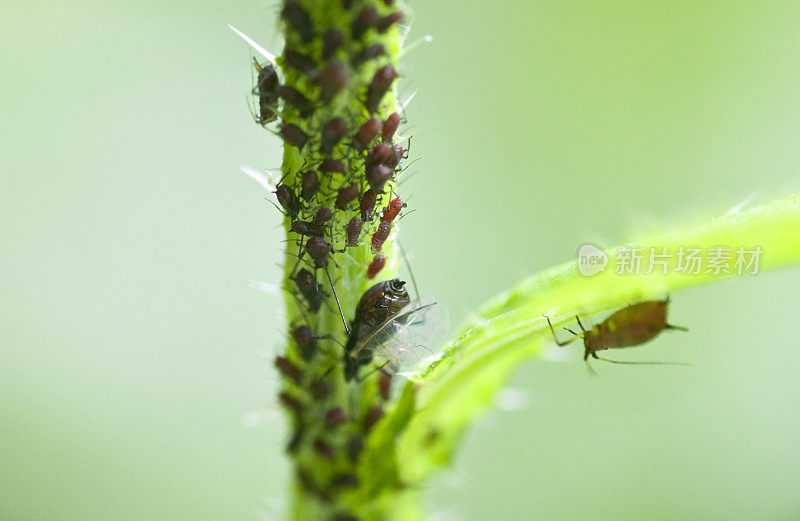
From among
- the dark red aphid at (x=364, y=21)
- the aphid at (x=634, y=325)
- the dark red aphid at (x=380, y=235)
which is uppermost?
the dark red aphid at (x=364, y=21)

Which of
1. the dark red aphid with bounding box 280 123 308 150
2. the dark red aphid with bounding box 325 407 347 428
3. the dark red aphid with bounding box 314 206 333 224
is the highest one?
the dark red aphid with bounding box 280 123 308 150

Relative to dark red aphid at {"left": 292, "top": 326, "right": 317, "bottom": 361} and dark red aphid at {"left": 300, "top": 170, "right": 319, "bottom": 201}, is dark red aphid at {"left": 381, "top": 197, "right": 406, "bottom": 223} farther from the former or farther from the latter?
dark red aphid at {"left": 292, "top": 326, "right": 317, "bottom": 361}

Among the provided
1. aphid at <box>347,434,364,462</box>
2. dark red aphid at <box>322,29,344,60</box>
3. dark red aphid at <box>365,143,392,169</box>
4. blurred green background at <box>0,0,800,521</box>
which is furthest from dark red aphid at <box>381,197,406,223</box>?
blurred green background at <box>0,0,800,521</box>

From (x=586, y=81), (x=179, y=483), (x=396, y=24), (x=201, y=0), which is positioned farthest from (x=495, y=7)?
(x=179, y=483)

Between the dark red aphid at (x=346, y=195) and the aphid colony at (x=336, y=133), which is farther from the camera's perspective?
the dark red aphid at (x=346, y=195)

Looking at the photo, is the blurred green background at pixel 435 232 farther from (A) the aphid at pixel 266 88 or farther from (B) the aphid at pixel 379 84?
(B) the aphid at pixel 379 84

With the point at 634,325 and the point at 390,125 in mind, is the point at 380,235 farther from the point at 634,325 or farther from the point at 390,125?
the point at 634,325

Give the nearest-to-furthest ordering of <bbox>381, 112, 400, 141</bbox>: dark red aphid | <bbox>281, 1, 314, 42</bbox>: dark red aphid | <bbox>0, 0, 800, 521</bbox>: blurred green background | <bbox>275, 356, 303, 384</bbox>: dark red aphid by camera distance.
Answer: <bbox>281, 1, 314, 42</bbox>: dark red aphid → <bbox>381, 112, 400, 141</bbox>: dark red aphid → <bbox>275, 356, 303, 384</bbox>: dark red aphid → <bbox>0, 0, 800, 521</bbox>: blurred green background

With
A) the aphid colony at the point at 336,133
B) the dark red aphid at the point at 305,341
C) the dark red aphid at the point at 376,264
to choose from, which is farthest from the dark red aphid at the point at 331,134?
the dark red aphid at the point at 305,341
